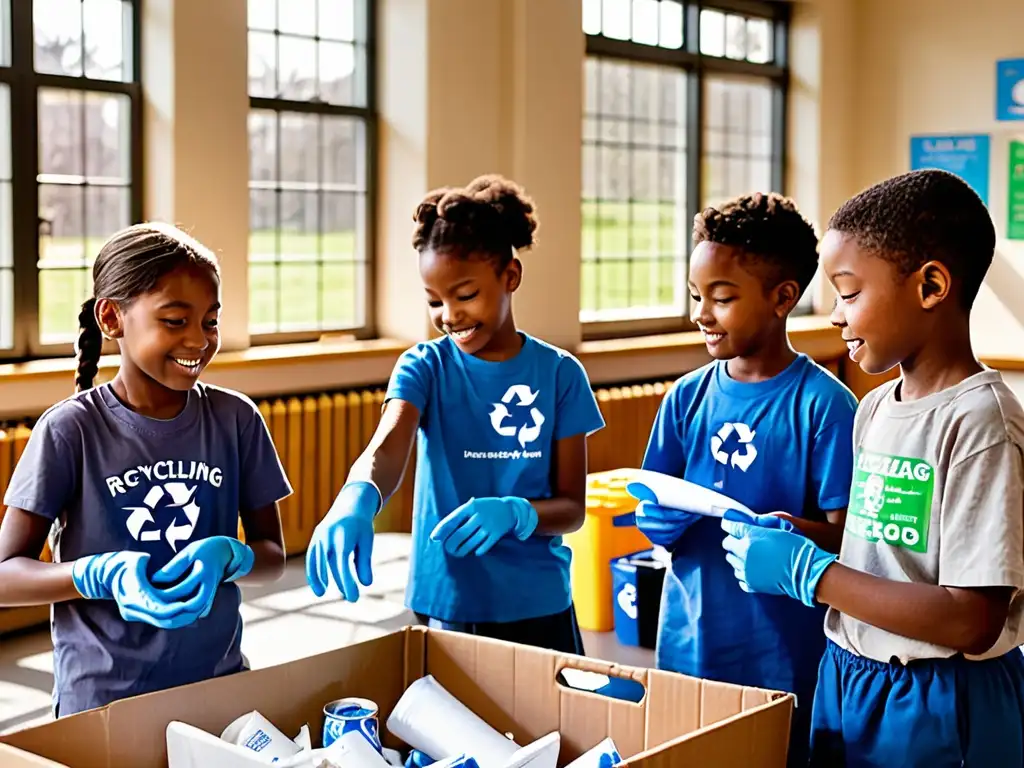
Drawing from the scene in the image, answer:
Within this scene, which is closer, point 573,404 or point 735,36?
point 573,404

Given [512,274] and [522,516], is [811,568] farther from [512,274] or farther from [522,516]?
[512,274]

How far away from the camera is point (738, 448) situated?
162 centimetres

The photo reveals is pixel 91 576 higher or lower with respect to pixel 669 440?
lower

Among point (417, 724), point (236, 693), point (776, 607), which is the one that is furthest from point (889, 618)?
point (236, 693)

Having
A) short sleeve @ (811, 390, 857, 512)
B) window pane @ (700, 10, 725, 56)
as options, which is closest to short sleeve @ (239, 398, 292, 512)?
short sleeve @ (811, 390, 857, 512)

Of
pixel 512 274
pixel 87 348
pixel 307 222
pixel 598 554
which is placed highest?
pixel 307 222

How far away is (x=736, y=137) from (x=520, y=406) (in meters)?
5.50

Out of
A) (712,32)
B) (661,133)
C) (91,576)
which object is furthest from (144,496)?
(712,32)

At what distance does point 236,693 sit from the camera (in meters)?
1.25

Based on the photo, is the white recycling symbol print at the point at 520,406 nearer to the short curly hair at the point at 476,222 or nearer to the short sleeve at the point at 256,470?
the short curly hair at the point at 476,222

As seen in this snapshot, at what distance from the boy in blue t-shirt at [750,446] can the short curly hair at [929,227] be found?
303 millimetres

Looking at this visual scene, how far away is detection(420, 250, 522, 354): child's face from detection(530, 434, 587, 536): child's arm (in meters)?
0.19

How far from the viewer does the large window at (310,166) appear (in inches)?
193

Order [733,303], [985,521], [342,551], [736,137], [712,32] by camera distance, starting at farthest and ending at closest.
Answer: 1. [736,137]
2. [712,32]
3. [733,303]
4. [342,551]
5. [985,521]
